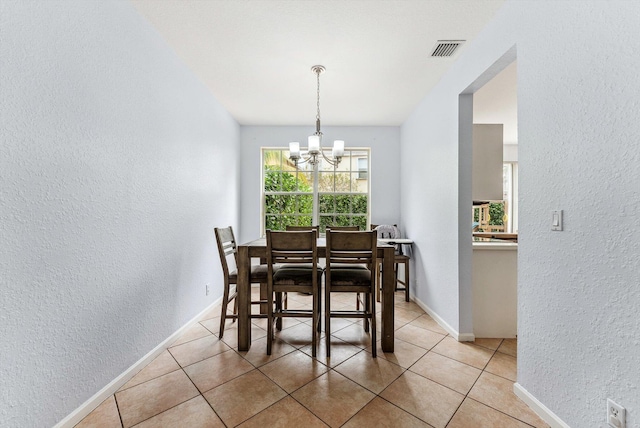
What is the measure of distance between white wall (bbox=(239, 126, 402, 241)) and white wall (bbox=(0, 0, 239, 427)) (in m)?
1.99

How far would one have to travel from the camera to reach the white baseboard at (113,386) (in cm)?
140

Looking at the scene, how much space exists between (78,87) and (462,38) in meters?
2.64

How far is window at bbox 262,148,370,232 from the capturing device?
4.62 meters

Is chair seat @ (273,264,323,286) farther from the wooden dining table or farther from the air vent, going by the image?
the air vent

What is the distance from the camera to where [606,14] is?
1.16m

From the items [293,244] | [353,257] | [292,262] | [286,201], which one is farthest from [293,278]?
[286,201]

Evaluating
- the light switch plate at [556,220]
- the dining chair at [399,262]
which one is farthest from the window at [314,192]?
the light switch plate at [556,220]

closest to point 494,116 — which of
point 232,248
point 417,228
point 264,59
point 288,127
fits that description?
point 417,228

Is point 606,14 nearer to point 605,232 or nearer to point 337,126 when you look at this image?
point 605,232

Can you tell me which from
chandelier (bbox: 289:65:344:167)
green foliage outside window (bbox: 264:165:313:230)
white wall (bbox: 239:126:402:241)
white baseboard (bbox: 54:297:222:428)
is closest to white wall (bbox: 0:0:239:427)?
white baseboard (bbox: 54:297:222:428)

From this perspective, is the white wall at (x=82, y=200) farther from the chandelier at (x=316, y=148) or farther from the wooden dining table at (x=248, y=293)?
the chandelier at (x=316, y=148)

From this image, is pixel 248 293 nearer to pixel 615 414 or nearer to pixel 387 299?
pixel 387 299

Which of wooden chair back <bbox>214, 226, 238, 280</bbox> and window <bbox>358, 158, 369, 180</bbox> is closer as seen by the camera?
wooden chair back <bbox>214, 226, 238, 280</bbox>

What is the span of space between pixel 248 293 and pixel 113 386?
3.23 ft
